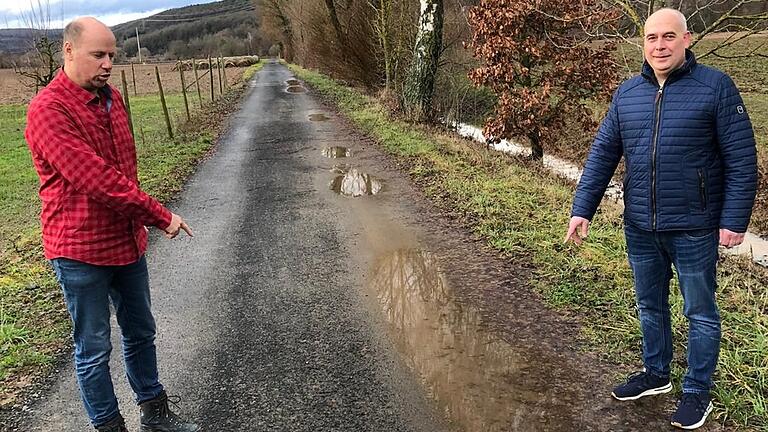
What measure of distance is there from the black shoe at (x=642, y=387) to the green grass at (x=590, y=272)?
20 cm

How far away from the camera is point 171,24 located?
16700 centimetres

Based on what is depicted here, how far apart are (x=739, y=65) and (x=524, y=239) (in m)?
26.6

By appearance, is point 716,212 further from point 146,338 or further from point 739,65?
point 739,65

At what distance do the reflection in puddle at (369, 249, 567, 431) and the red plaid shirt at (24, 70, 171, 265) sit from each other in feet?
6.11

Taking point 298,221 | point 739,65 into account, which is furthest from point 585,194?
point 739,65

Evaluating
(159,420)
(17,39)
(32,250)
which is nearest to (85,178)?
(159,420)

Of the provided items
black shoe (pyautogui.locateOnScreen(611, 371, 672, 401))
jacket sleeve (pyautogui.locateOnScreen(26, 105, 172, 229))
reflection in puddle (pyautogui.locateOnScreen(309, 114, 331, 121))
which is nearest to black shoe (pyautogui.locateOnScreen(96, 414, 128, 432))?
jacket sleeve (pyautogui.locateOnScreen(26, 105, 172, 229))

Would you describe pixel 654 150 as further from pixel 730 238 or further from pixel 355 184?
pixel 355 184

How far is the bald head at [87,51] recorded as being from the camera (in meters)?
2.64

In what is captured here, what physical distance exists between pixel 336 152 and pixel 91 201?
29.7 ft

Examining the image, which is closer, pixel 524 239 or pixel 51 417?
pixel 51 417

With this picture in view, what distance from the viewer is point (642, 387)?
11.0ft

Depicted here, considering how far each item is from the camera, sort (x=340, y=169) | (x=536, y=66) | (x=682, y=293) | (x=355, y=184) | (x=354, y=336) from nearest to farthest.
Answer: (x=682, y=293)
(x=354, y=336)
(x=355, y=184)
(x=340, y=169)
(x=536, y=66)

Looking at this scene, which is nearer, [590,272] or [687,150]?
[687,150]
